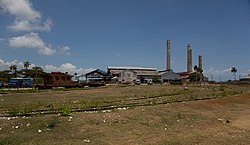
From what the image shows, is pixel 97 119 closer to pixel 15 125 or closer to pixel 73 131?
pixel 73 131

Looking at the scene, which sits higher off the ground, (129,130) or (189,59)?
(189,59)

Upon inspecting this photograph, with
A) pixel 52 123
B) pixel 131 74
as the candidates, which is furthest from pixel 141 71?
pixel 52 123

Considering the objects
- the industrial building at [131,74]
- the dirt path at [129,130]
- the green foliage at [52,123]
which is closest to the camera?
the dirt path at [129,130]

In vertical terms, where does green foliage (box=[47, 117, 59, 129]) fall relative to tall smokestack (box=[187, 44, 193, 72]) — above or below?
below

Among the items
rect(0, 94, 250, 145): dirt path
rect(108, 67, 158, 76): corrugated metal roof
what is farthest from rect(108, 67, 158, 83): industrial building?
rect(0, 94, 250, 145): dirt path

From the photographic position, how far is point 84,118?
12.6m

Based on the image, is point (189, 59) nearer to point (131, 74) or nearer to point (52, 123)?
point (131, 74)

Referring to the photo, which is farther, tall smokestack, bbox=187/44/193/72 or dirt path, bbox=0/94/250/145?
tall smokestack, bbox=187/44/193/72

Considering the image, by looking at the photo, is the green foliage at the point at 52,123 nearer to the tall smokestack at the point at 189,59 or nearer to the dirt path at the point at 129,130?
the dirt path at the point at 129,130

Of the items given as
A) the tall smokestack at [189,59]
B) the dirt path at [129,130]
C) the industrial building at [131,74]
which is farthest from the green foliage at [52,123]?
the tall smokestack at [189,59]

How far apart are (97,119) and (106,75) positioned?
9142 cm

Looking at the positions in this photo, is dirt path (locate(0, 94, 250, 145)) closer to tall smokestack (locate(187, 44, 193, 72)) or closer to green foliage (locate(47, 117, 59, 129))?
green foliage (locate(47, 117, 59, 129))

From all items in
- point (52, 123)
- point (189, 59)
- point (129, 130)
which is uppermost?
point (189, 59)

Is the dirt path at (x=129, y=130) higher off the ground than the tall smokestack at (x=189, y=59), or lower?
lower
